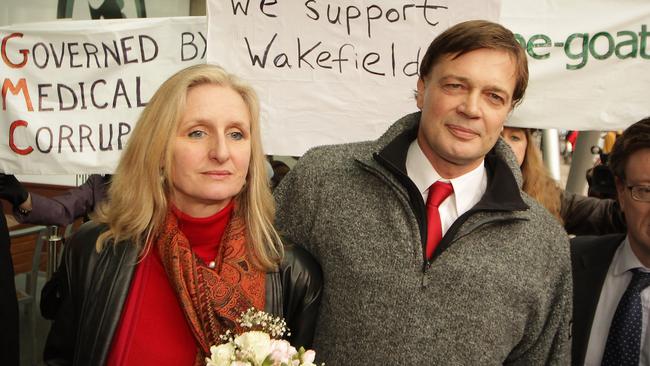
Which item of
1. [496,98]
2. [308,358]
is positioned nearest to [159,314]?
[308,358]

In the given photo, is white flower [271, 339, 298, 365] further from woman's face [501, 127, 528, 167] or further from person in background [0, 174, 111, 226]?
person in background [0, 174, 111, 226]

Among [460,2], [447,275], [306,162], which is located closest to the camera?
[447,275]

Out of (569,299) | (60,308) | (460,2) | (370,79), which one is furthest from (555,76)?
(60,308)

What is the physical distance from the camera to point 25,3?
6203 mm

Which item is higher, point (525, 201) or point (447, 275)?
point (525, 201)

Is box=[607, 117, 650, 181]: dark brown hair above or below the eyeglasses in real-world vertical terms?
above

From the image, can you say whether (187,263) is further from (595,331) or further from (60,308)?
(595,331)

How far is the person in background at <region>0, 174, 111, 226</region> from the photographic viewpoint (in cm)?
321

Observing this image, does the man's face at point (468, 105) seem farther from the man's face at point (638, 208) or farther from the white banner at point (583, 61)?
the white banner at point (583, 61)

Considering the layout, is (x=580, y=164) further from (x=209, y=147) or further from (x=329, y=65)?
(x=209, y=147)

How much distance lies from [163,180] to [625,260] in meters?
1.70

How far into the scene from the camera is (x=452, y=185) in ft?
6.23

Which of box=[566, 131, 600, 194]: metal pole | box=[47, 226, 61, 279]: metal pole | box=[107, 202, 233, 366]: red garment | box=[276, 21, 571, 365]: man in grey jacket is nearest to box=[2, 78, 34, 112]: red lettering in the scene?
box=[47, 226, 61, 279]: metal pole

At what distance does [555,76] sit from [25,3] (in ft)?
18.6
